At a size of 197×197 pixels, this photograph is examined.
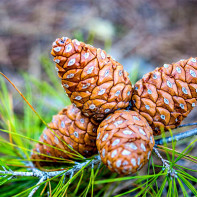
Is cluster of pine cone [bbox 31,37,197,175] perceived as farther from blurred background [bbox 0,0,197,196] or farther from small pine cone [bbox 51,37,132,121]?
blurred background [bbox 0,0,197,196]

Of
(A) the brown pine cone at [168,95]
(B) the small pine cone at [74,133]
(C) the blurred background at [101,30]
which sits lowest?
(B) the small pine cone at [74,133]

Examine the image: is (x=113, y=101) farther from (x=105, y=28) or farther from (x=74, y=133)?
(x=105, y=28)

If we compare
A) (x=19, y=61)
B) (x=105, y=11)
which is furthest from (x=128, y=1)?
(x=19, y=61)

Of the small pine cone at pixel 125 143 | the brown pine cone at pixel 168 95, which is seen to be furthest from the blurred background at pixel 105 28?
the small pine cone at pixel 125 143

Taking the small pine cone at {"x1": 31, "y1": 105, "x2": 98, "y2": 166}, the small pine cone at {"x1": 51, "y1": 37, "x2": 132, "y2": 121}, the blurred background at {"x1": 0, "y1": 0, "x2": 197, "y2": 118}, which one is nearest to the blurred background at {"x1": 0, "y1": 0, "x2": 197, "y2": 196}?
the blurred background at {"x1": 0, "y1": 0, "x2": 197, "y2": 118}

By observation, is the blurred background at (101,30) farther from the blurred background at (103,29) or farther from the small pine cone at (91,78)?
the small pine cone at (91,78)

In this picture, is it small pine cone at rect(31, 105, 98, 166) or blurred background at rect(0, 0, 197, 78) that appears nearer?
small pine cone at rect(31, 105, 98, 166)
